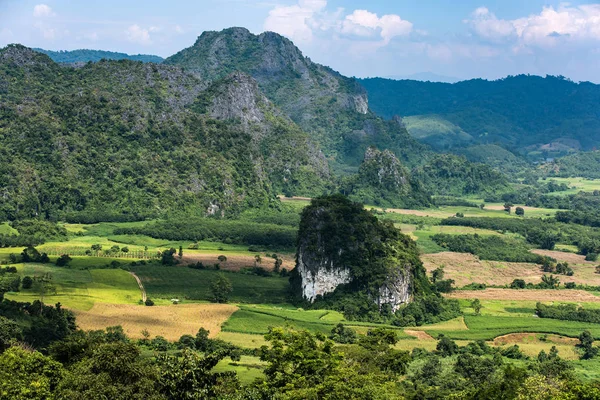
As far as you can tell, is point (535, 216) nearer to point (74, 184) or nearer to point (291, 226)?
point (291, 226)

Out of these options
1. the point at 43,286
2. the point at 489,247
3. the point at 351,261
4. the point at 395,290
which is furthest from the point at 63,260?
the point at 489,247

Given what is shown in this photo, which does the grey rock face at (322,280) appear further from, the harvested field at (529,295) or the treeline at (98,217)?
the treeline at (98,217)

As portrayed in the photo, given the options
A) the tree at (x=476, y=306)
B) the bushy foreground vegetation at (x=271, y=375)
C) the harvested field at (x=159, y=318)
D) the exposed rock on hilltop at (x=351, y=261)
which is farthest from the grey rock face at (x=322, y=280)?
the bushy foreground vegetation at (x=271, y=375)

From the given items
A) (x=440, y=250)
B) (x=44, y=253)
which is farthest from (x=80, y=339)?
(x=440, y=250)

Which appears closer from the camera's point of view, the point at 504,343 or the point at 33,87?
the point at 504,343

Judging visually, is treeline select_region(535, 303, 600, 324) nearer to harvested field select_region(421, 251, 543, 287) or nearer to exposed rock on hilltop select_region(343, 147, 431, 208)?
harvested field select_region(421, 251, 543, 287)

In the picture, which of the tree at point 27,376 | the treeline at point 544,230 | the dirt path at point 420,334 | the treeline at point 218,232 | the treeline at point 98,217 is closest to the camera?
the tree at point 27,376
